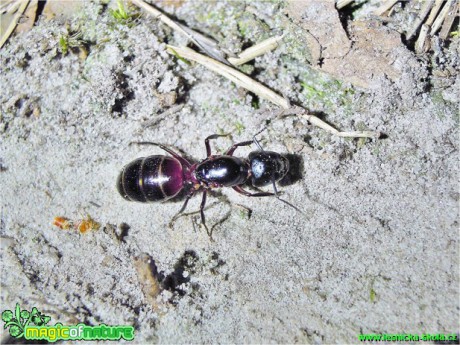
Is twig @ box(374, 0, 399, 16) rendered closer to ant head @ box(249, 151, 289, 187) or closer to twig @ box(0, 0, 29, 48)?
ant head @ box(249, 151, 289, 187)

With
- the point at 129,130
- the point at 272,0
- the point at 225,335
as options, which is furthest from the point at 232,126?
the point at 225,335

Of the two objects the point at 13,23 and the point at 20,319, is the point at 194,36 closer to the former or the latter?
the point at 13,23

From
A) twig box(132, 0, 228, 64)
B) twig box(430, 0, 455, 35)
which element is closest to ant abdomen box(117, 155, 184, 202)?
twig box(132, 0, 228, 64)

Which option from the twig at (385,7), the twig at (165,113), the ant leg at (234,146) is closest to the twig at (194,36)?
the twig at (165,113)

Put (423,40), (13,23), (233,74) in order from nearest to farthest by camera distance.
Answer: (423,40) < (233,74) < (13,23)

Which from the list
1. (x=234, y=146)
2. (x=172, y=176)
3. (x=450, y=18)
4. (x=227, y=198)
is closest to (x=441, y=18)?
(x=450, y=18)

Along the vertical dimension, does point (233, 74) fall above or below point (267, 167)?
above
